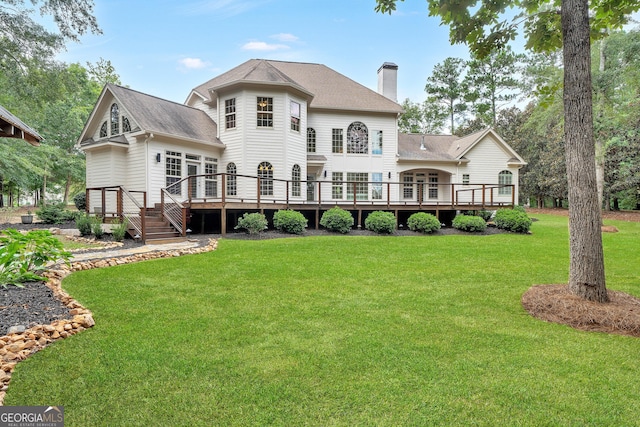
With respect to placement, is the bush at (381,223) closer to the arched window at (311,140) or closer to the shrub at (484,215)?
the arched window at (311,140)

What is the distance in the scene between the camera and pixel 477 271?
670cm

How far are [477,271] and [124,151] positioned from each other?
13843mm

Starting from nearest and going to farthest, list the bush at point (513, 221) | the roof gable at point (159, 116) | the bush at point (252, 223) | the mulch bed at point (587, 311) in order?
the mulch bed at point (587, 311)
the bush at point (252, 223)
the roof gable at point (159, 116)
the bush at point (513, 221)

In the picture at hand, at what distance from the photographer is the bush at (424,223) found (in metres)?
12.8

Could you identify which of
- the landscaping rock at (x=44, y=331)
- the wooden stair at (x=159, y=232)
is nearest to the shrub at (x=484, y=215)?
the wooden stair at (x=159, y=232)

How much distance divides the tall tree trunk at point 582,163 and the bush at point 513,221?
382 inches

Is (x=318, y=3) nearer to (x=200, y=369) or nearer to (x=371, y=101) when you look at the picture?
(x=371, y=101)

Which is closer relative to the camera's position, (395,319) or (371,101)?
(395,319)

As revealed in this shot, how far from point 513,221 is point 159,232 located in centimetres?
1290

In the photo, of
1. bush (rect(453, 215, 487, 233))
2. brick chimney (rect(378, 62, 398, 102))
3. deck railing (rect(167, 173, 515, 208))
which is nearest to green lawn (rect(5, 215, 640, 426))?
deck railing (rect(167, 173, 515, 208))

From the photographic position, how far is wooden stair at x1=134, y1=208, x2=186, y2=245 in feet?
32.7

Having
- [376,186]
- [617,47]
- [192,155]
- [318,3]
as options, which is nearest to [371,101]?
[376,186]

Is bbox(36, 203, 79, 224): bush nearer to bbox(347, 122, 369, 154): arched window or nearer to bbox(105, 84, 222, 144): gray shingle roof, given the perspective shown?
bbox(105, 84, 222, 144): gray shingle roof

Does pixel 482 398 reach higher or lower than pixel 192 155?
lower
